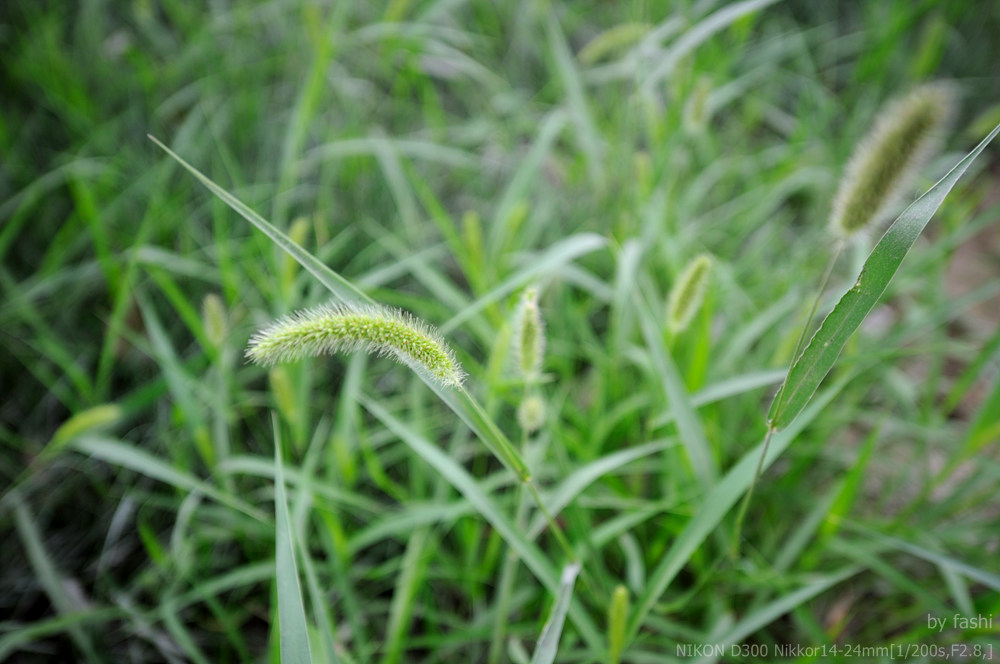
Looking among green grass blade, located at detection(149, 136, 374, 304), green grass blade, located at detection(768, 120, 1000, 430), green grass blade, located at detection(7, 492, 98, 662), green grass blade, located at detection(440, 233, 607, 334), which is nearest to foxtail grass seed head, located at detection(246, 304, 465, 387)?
green grass blade, located at detection(149, 136, 374, 304)

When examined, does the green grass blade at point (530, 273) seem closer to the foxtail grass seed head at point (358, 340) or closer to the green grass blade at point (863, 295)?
the foxtail grass seed head at point (358, 340)

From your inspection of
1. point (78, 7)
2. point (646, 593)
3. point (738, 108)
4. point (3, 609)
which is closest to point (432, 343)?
point (646, 593)

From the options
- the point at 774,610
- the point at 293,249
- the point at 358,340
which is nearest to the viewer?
the point at 358,340

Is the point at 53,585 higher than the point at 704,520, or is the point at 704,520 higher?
the point at 704,520

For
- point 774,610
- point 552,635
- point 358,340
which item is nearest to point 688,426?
point 774,610

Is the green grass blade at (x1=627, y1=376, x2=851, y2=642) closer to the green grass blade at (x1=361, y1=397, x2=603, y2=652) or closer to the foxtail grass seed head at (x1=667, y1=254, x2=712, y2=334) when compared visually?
the green grass blade at (x1=361, y1=397, x2=603, y2=652)

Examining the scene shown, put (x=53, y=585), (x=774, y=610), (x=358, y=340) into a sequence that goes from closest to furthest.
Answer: (x=358, y=340)
(x=774, y=610)
(x=53, y=585)

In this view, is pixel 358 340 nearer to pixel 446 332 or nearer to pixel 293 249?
pixel 293 249
